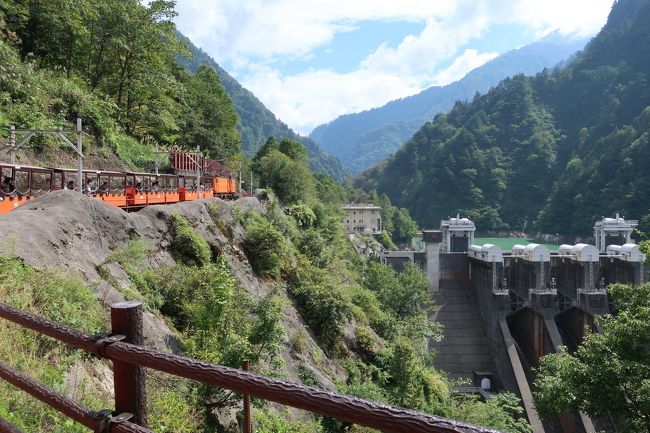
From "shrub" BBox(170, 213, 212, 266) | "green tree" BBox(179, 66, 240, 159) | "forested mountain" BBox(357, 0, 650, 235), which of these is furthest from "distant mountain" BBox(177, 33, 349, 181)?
"shrub" BBox(170, 213, 212, 266)

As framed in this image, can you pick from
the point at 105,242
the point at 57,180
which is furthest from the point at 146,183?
the point at 105,242

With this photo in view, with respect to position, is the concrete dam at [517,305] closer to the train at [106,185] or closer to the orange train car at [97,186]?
the train at [106,185]

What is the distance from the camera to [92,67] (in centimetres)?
2645

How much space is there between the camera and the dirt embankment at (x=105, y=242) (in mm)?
6621

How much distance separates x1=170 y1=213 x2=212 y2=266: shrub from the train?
6.35ft

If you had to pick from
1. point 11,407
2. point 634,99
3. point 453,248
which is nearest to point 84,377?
point 11,407

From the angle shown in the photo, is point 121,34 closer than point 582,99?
Yes

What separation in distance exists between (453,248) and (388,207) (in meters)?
42.1

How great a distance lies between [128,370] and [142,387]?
0.13 m

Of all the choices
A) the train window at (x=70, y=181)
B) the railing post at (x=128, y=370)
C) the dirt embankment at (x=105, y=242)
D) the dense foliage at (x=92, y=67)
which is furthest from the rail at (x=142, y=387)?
the dense foliage at (x=92, y=67)

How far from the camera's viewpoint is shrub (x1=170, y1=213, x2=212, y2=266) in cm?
1141

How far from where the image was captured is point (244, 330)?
328 inches

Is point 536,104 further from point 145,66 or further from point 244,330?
point 244,330

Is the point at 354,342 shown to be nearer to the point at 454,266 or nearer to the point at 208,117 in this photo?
the point at 454,266
